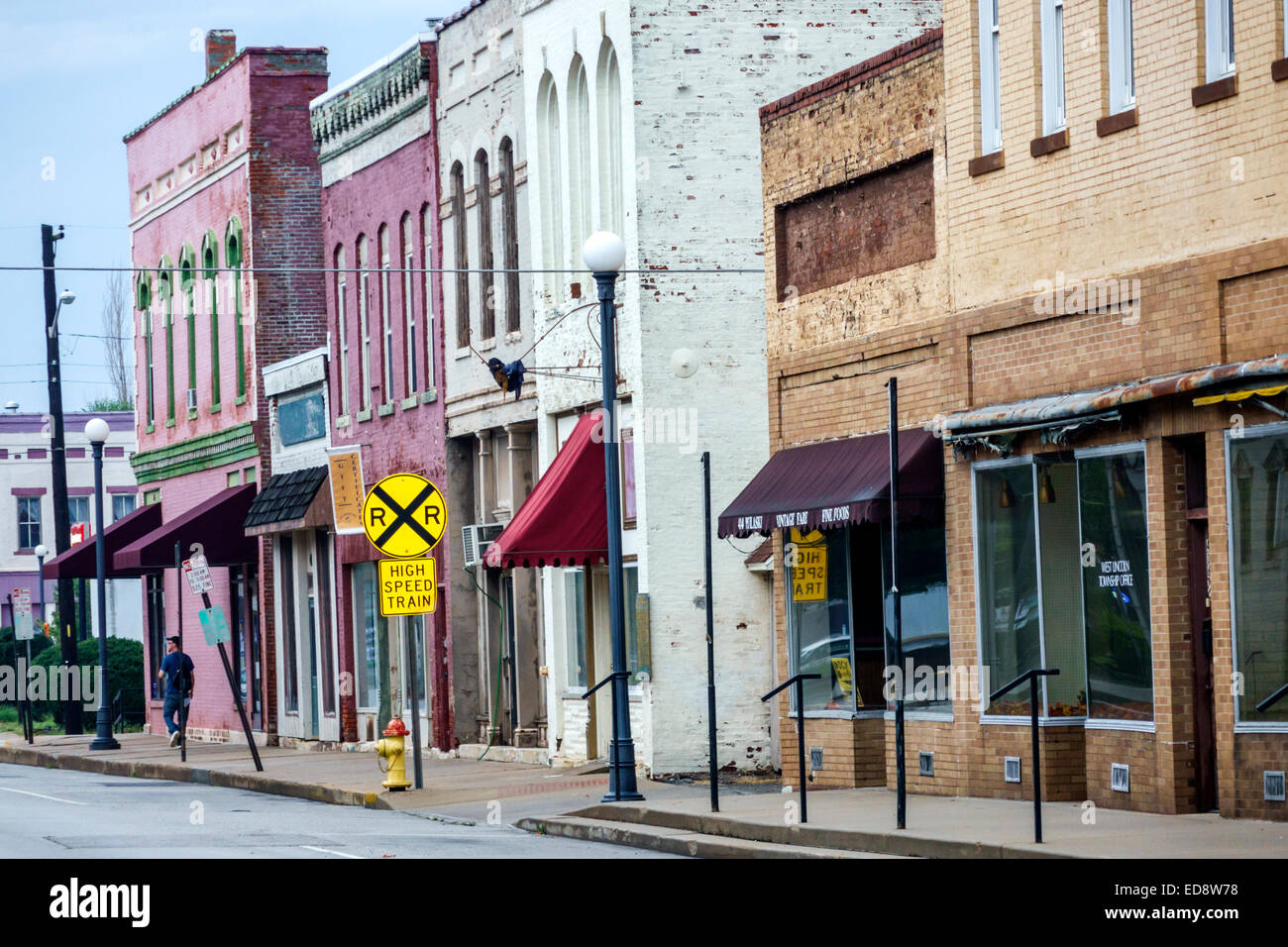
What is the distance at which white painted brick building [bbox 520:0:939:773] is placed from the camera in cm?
2403

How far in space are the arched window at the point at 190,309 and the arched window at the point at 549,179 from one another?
1489 centimetres

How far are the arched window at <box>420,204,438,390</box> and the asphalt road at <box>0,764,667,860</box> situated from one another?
25.1 ft

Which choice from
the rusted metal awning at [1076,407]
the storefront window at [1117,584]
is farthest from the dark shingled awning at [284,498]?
the storefront window at [1117,584]

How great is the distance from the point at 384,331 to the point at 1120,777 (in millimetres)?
17998

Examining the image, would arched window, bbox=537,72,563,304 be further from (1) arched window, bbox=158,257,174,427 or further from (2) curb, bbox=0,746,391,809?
(1) arched window, bbox=158,257,174,427

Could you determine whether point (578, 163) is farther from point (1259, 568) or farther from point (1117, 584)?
point (1259, 568)

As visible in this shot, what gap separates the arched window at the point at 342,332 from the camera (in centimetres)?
3400

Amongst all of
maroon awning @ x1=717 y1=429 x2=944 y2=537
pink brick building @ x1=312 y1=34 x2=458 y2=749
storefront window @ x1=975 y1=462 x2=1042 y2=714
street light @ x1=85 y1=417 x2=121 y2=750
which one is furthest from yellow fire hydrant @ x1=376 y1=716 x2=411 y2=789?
street light @ x1=85 y1=417 x2=121 y2=750

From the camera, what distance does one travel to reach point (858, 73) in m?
20.7

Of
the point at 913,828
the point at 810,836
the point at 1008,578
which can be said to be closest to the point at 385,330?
the point at 1008,578

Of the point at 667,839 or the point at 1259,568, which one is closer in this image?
the point at 1259,568

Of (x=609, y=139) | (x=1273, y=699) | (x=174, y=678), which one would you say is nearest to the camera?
(x=1273, y=699)

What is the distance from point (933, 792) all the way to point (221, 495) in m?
20.8
